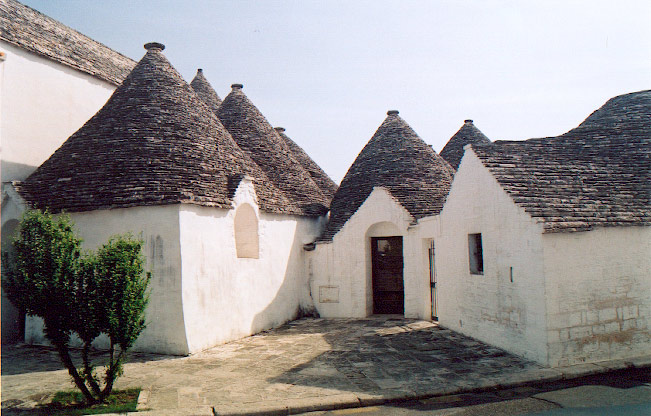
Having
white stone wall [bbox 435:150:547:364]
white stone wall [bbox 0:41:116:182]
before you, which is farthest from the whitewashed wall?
white stone wall [bbox 0:41:116:182]

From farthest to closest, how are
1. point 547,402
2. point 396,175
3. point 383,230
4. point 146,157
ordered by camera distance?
point 396,175 → point 383,230 → point 146,157 → point 547,402

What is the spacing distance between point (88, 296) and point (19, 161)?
23.6ft

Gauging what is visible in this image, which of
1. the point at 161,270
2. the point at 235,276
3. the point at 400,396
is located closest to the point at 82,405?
the point at 161,270

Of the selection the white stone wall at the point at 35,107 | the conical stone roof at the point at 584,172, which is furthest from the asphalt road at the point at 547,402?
the white stone wall at the point at 35,107

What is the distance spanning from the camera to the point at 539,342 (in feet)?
24.7

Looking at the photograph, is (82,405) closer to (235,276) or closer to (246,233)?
(235,276)

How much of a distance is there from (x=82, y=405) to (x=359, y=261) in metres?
8.49

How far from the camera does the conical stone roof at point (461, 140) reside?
19969 millimetres

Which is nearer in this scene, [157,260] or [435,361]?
[435,361]

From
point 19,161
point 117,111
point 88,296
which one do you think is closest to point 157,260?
point 88,296

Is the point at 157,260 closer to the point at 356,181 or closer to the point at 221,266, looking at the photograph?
the point at 221,266

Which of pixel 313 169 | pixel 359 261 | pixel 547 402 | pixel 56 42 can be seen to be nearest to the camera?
pixel 547 402

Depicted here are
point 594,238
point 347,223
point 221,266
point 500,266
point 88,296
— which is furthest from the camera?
point 347,223

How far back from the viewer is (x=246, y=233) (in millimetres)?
11812
